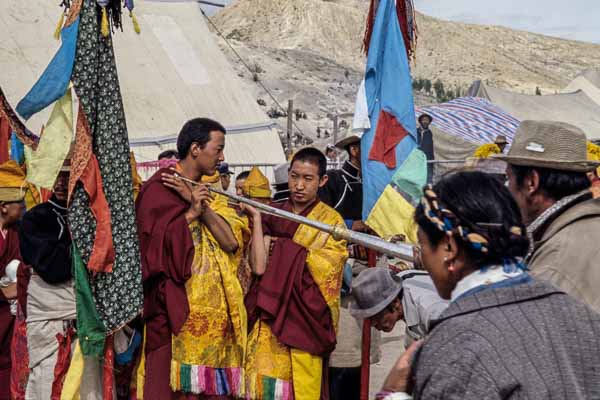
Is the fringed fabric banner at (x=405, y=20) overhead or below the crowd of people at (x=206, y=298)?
overhead

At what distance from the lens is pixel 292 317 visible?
4230 mm

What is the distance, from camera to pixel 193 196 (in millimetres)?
4047

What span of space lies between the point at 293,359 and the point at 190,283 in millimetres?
692

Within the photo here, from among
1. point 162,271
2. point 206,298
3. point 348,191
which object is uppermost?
point 348,191

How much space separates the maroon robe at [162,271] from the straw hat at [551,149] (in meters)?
1.91

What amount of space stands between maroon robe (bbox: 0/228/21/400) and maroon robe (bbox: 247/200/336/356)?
183cm

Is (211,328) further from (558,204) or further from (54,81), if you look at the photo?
(558,204)

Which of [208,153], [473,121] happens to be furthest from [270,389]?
[473,121]

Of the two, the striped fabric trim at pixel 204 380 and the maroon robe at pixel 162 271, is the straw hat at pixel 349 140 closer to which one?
the maroon robe at pixel 162 271

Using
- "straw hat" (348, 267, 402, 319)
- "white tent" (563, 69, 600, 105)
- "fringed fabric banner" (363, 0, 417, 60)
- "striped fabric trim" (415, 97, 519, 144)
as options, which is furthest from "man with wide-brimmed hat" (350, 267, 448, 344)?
"white tent" (563, 69, 600, 105)

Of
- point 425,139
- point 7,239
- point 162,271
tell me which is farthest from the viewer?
point 425,139

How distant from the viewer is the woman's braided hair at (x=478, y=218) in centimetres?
180

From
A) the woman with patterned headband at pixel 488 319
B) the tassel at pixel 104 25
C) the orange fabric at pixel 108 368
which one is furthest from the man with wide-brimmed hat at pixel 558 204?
the orange fabric at pixel 108 368

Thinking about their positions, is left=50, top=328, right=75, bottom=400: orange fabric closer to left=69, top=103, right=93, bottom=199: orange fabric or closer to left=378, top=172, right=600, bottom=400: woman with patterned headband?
left=69, top=103, right=93, bottom=199: orange fabric
